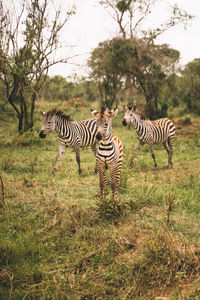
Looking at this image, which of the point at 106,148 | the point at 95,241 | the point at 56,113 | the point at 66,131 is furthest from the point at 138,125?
the point at 95,241

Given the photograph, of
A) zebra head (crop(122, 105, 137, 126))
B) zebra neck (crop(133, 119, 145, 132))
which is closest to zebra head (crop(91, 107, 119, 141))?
zebra head (crop(122, 105, 137, 126))

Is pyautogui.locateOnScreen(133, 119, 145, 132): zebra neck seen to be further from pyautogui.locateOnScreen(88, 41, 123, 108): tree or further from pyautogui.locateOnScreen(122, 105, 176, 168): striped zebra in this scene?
pyautogui.locateOnScreen(88, 41, 123, 108): tree

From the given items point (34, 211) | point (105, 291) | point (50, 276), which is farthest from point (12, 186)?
point (105, 291)

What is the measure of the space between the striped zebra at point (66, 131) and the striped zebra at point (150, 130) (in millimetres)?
1190

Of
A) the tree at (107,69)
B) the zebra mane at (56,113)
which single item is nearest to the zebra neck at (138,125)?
the zebra mane at (56,113)

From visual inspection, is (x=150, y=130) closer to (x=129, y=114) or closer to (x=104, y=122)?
(x=129, y=114)

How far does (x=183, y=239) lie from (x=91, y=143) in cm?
532

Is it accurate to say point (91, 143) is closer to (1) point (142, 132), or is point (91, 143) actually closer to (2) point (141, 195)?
(1) point (142, 132)

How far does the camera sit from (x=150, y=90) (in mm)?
16906

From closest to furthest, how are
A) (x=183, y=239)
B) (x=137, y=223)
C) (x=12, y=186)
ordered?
(x=183, y=239)
(x=137, y=223)
(x=12, y=186)

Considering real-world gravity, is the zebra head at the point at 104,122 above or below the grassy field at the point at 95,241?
above

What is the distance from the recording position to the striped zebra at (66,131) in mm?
7409

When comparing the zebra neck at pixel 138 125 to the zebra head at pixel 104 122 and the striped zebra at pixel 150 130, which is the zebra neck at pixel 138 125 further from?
the zebra head at pixel 104 122

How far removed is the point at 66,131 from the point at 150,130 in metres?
2.81
